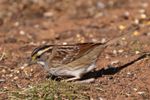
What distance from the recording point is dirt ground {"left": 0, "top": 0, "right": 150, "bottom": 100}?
300 inches

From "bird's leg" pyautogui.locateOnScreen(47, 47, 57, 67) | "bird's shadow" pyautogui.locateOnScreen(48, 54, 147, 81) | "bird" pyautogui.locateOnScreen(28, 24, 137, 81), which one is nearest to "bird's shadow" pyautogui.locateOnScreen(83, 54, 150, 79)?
"bird's shadow" pyautogui.locateOnScreen(48, 54, 147, 81)

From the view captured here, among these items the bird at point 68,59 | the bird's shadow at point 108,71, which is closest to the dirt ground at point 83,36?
the bird's shadow at point 108,71

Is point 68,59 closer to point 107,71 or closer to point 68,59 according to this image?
point 68,59

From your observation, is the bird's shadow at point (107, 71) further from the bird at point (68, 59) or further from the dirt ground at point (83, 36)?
the bird at point (68, 59)

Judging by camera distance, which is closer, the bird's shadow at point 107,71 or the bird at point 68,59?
the bird at point 68,59

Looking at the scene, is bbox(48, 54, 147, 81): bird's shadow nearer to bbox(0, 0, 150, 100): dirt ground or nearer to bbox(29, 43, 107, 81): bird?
bbox(0, 0, 150, 100): dirt ground

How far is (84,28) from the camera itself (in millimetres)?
11117

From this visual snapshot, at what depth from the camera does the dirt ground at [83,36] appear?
762cm

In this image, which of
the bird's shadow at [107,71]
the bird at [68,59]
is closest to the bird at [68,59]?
the bird at [68,59]

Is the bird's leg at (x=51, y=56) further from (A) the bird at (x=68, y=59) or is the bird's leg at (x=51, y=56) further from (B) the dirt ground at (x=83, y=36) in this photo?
(B) the dirt ground at (x=83, y=36)

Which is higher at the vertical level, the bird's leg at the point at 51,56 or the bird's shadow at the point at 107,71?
the bird's leg at the point at 51,56

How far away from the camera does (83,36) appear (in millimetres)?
10562

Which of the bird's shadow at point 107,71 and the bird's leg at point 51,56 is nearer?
the bird's leg at point 51,56

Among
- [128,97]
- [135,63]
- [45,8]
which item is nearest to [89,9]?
[45,8]
